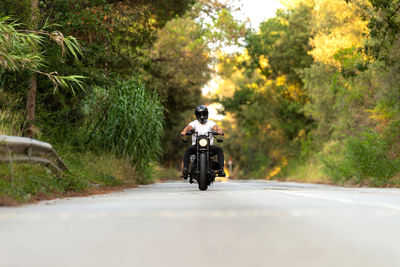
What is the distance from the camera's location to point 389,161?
2311 centimetres

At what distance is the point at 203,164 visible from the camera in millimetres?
15328

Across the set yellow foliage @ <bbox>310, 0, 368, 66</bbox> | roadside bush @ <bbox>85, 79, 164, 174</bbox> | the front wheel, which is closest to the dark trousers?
the front wheel

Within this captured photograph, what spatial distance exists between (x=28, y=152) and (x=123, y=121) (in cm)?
930

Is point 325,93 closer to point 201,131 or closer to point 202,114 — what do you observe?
point 202,114

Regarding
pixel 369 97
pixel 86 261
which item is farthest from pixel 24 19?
pixel 369 97

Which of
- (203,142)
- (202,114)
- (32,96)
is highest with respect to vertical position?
(32,96)

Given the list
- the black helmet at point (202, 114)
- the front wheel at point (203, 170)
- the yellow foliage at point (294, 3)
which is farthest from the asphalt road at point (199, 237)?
the yellow foliage at point (294, 3)

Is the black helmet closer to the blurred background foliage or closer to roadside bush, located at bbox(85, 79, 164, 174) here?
roadside bush, located at bbox(85, 79, 164, 174)

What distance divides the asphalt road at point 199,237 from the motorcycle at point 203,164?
21.9 feet

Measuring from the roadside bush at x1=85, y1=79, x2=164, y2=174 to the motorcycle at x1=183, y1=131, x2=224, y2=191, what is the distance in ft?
18.1

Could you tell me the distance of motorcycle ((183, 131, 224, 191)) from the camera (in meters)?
15.4

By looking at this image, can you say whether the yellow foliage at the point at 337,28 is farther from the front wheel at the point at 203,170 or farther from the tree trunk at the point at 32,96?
the tree trunk at the point at 32,96

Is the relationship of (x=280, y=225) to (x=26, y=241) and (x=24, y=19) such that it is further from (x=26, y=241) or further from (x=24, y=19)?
(x=24, y=19)

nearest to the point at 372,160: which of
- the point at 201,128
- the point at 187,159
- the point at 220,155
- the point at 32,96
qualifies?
the point at 220,155
